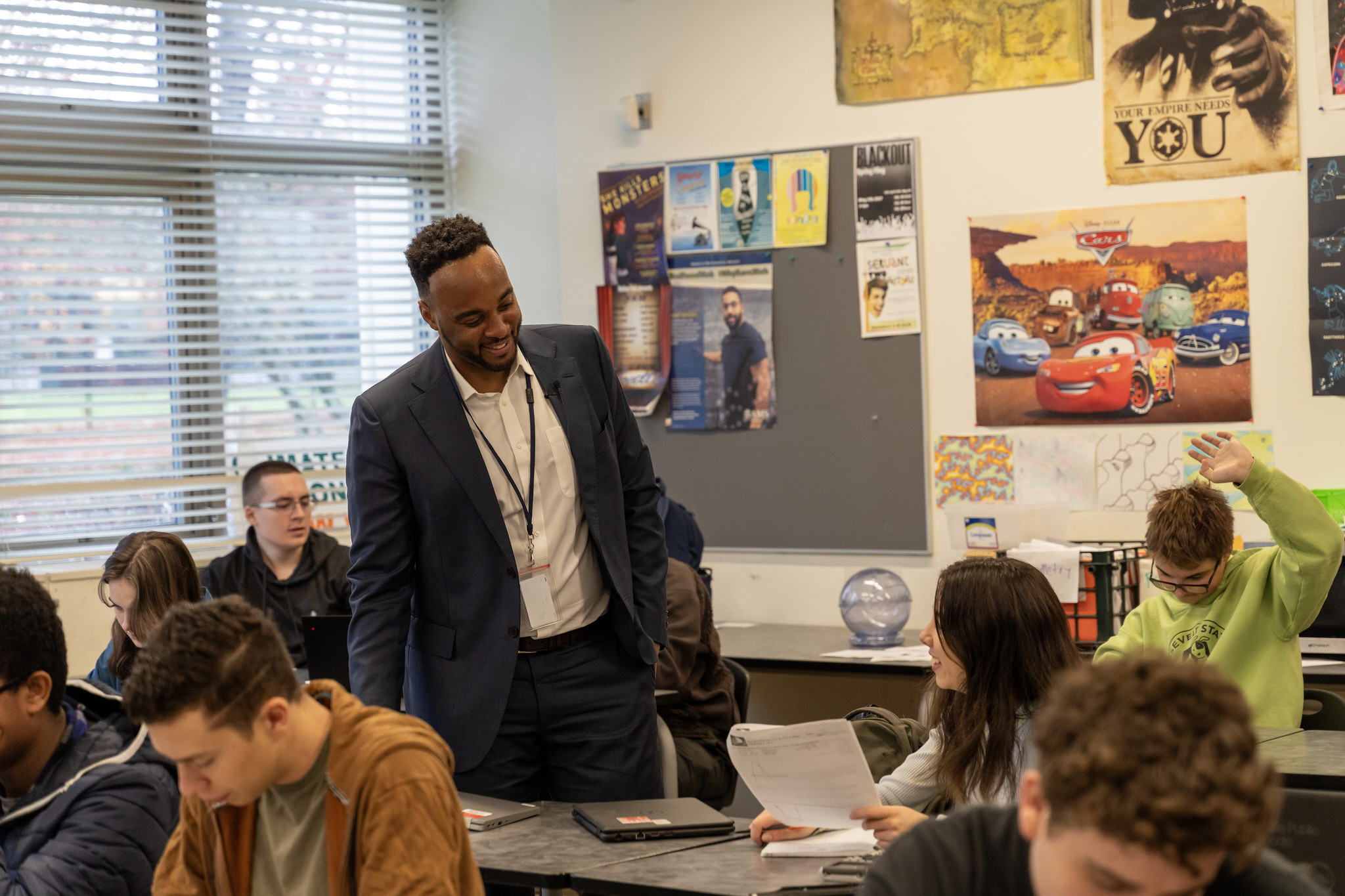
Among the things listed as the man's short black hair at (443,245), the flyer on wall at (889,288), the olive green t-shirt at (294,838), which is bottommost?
the olive green t-shirt at (294,838)

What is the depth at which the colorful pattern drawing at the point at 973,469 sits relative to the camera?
13.3 feet

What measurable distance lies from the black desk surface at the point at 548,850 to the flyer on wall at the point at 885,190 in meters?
2.62

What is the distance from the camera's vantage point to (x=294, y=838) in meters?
1.57

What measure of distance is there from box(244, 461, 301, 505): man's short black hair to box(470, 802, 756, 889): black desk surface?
2.16 m

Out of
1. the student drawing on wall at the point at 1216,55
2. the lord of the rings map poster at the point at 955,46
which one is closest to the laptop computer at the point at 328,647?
the lord of the rings map poster at the point at 955,46

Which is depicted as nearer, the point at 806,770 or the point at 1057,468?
the point at 806,770

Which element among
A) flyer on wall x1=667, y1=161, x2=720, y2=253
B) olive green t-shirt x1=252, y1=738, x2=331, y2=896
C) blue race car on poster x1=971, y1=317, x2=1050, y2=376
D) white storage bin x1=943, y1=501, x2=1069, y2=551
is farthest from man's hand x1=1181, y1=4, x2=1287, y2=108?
olive green t-shirt x1=252, y1=738, x2=331, y2=896

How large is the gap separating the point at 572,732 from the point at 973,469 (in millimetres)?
2175

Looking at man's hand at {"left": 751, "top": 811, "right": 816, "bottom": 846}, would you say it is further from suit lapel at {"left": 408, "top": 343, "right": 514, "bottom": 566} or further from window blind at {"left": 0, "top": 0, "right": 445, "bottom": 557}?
window blind at {"left": 0, "top": 0, "right": 445, "bottom": 557}

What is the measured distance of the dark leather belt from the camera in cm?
234

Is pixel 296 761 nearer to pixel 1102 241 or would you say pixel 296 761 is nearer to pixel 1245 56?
pixel 1102 241

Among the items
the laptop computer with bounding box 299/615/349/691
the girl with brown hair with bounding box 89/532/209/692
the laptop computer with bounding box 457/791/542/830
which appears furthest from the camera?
the laptop computer with bounding box 299/615/349/691

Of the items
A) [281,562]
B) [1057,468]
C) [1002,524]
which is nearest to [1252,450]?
[1057,468]

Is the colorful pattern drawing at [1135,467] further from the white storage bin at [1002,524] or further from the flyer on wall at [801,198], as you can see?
the flyer on wall at [801,198]
